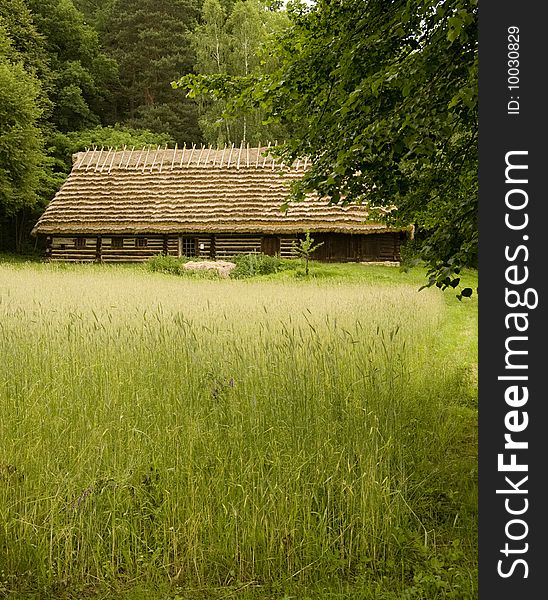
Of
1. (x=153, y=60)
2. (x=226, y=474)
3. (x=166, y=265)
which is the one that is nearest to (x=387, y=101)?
(x=226, y=474)

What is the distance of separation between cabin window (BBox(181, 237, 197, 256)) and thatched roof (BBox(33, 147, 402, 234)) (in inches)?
54.0

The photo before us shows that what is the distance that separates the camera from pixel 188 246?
84.1ft

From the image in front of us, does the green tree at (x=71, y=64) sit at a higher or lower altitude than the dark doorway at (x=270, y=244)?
higher

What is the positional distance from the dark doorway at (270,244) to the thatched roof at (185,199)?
98 centimetres

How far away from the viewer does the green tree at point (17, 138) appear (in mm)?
23719

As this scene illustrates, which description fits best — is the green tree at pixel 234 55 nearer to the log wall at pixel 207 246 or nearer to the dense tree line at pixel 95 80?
the dense tree line at pixel 95 80

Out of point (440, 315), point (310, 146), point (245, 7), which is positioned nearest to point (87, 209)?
point (245, 7)

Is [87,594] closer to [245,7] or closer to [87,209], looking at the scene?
[87,209]

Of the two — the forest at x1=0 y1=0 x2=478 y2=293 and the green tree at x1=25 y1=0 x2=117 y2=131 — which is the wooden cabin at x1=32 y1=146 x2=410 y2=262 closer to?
the forest at x1=0 y1=0 x2=478 y2=293

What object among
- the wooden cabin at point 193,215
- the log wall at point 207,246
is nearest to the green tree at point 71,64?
the wooden cabin at point 193,215

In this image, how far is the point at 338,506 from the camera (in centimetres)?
301

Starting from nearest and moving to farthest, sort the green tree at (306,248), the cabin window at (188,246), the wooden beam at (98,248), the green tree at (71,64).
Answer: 1. the green tree at (306,248)
2. the cabin window at (188,246)
3. the wooden beam at (98,248)
4. the green tree at (71,64)

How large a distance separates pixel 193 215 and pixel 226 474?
22.0 metres

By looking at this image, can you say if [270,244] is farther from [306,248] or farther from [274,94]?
[274,94]
